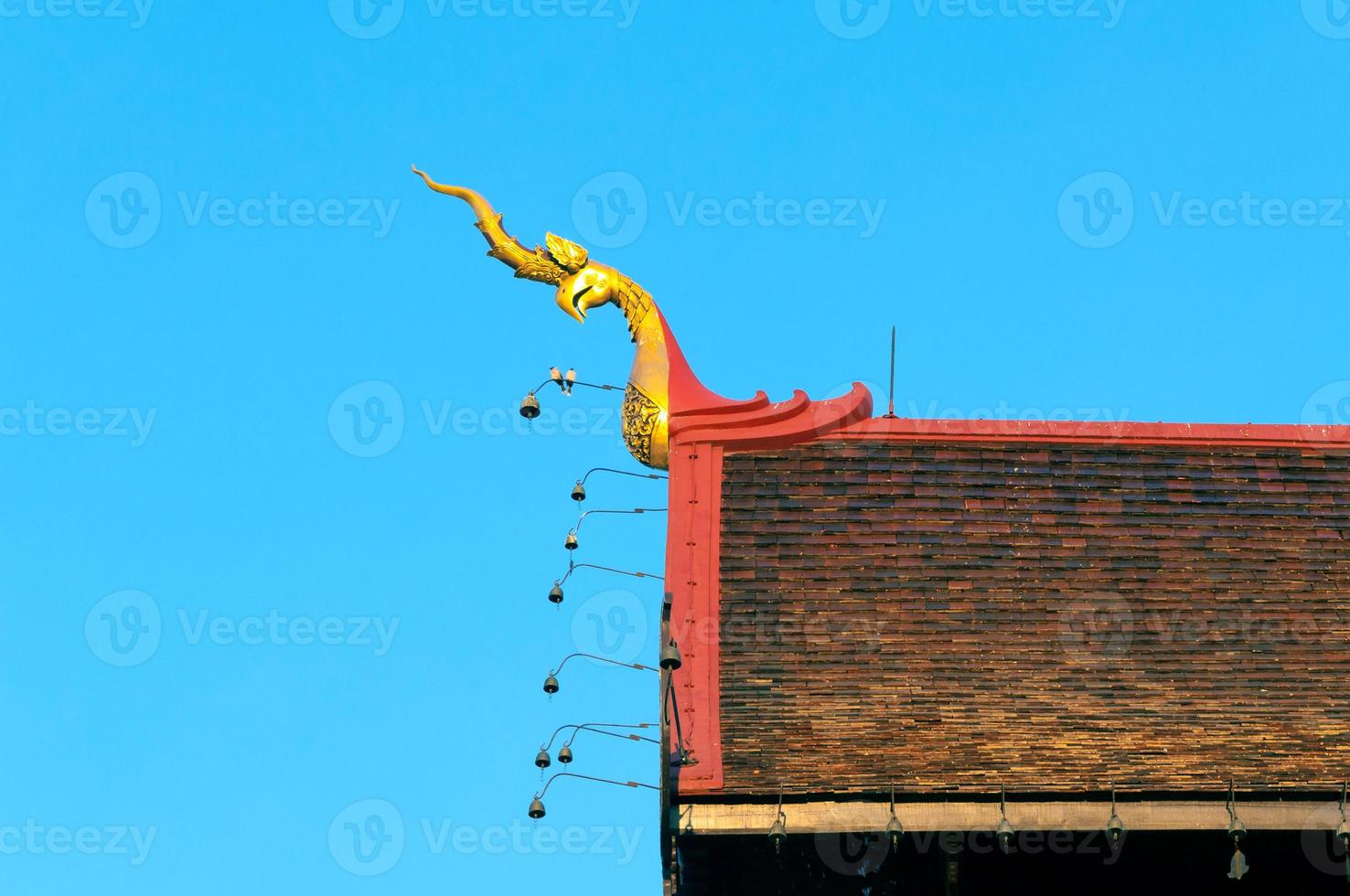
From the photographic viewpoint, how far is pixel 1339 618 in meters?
20.1

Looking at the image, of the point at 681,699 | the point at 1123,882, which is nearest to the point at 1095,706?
the point at 1123,882

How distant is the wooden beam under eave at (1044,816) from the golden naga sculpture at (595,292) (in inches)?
238

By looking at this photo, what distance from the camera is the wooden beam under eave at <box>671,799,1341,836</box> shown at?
659 inches

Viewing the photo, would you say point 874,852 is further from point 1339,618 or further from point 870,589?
point 1339,618

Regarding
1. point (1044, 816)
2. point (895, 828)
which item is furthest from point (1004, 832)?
point (895, 828)

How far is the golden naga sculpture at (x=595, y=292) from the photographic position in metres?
22.1

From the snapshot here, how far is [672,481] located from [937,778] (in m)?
5.10

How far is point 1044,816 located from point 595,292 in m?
8.09

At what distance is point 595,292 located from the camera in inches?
893

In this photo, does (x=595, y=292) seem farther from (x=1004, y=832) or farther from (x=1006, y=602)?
(x=1004, y=832)

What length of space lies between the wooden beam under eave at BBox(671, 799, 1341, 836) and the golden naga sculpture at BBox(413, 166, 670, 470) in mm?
6044

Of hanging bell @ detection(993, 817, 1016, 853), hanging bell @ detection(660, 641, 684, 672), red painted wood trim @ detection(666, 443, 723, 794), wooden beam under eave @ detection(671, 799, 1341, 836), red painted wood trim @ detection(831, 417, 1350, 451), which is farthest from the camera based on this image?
red painted wood trim @ detection(831, 417, 1350, 451)

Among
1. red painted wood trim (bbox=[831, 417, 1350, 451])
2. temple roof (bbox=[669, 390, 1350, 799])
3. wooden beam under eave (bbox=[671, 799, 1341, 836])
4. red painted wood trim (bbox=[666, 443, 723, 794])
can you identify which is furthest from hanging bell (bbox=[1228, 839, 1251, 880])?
red painted wood trim (bbox=[831, 417, 1350, 451])

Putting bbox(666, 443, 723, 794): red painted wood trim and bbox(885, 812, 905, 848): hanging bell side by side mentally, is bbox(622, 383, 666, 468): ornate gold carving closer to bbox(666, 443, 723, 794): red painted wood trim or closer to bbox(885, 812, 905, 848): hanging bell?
bbox(666, 443, 723, 794): red painted wood trim
